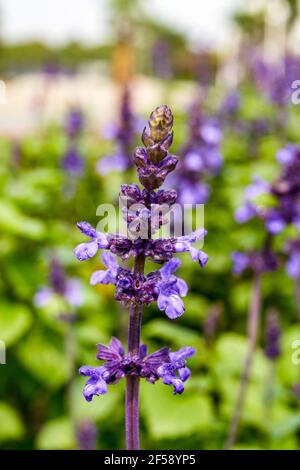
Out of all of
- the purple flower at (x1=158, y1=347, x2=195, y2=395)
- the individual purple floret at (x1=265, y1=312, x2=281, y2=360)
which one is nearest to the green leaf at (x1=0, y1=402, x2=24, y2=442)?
the individual purple floret at (x1=265, y1=312, x2=281, y2=360)

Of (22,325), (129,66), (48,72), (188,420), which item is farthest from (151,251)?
(129,66)

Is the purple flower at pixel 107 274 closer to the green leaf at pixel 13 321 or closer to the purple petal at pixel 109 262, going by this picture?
the purple petal at pixel 109 262

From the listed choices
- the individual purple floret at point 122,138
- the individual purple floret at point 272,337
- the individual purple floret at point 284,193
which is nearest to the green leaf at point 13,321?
the individual purple floret at point 122,138

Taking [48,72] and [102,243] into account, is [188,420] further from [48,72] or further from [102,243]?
[48,72]

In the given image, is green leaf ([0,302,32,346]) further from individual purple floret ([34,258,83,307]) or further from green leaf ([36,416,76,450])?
green leaf ([36,416,76,450])

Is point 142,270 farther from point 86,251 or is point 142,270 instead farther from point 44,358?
point 44,358
